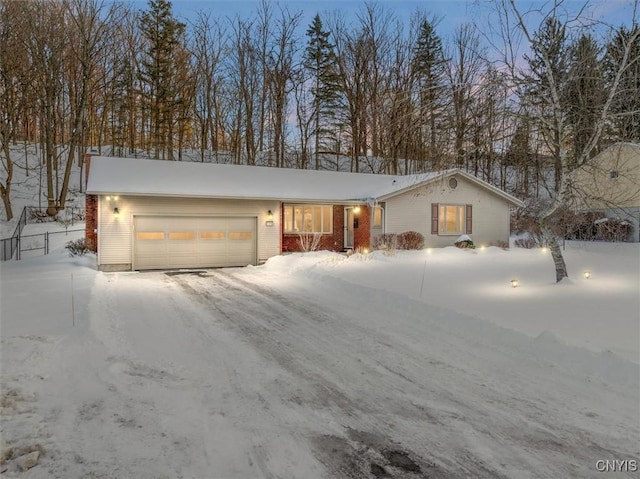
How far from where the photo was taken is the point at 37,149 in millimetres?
29438

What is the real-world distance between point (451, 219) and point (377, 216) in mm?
3692

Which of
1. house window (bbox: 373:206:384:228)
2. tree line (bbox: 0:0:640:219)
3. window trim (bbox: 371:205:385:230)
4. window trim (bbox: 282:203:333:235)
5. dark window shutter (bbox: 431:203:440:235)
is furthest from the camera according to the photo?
tree line (bbox: 0:0:640:219)

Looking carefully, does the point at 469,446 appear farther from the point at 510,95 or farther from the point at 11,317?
the point at 510,95

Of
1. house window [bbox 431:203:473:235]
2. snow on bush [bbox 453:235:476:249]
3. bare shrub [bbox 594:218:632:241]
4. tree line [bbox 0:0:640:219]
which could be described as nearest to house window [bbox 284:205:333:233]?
tree line [bbox 0:0:640:219]

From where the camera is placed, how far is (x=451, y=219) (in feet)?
61.1

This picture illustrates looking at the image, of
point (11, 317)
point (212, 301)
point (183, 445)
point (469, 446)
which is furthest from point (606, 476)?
point (11, 317)

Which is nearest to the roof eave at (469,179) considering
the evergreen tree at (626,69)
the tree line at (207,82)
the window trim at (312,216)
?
the tree line at (207,82)

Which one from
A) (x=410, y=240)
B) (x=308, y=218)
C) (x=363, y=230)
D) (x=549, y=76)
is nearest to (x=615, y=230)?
(x=410, y=240)

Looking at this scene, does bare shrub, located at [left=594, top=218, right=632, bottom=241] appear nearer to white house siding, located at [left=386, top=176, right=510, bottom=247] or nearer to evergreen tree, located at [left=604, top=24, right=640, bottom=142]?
white house siding, located at [left=386, top=176, right=510, bottom=247]

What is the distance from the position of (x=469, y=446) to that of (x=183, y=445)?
2.11 meters

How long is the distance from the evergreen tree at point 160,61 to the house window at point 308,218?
47.8ft

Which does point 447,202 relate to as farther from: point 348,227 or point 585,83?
point 585,83

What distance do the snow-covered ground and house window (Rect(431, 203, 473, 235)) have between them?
951 centimetres

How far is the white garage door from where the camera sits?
14219 millimetres
